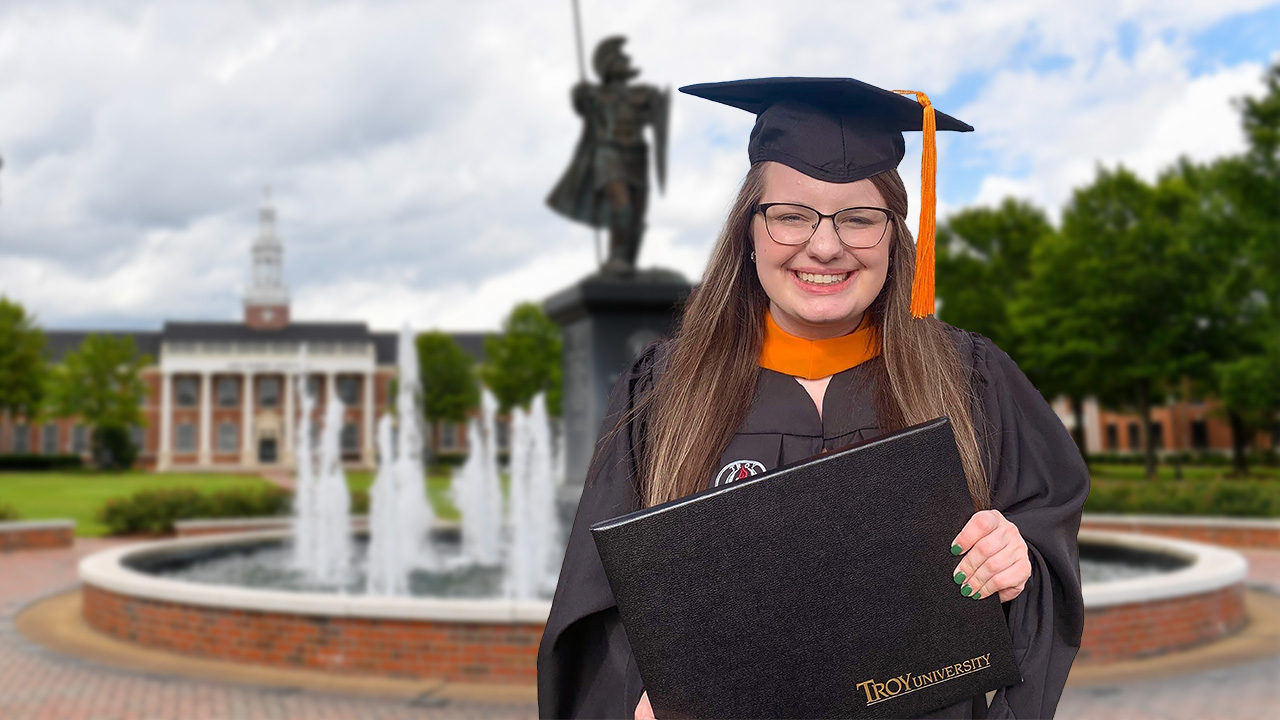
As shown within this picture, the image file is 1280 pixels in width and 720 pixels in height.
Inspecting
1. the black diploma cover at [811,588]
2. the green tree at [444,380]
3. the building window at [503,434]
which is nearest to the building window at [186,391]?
the building window at [503,434]

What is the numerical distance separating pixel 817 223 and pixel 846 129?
0.63 feet

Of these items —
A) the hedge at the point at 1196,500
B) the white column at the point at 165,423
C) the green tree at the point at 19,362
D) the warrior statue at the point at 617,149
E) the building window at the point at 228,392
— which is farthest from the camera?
the building window at the point at 228,392

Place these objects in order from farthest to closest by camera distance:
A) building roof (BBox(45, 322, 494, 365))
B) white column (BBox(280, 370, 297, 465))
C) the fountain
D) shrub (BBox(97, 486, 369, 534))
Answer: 1. building roof (BBox(45, 322, 494, 365))
2. white column (BBox(280, 370, 297, 465))
3. shrub (BBox(97, 486, 369, 534))
4. the fountain

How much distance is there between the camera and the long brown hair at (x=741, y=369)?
1.73 metres

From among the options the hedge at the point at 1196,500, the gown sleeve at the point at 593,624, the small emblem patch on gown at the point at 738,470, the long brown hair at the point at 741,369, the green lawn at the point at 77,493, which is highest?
the long brown hair at the point at 741,369

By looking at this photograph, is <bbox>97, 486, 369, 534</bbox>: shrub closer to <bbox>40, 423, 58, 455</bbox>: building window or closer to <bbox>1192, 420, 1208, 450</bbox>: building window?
<bbox>40, 423, 58, 455</bbox>: building window

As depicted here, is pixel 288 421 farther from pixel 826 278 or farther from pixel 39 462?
pixel 826 278

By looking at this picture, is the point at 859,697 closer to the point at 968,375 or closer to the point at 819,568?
the point at 819,568

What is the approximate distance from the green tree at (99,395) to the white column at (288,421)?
503 inches

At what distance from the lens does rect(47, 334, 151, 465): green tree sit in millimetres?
49156

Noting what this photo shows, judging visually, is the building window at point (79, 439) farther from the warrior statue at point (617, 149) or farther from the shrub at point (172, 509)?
the warrior statue at point (617, 149)

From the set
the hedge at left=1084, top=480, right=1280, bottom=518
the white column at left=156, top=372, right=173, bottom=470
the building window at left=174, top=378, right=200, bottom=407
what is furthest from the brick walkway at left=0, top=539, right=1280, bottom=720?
the building window at left=174, top=378, right=200, bottom=407

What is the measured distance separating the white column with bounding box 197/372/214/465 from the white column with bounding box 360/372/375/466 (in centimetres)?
968

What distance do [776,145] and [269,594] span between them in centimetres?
603
